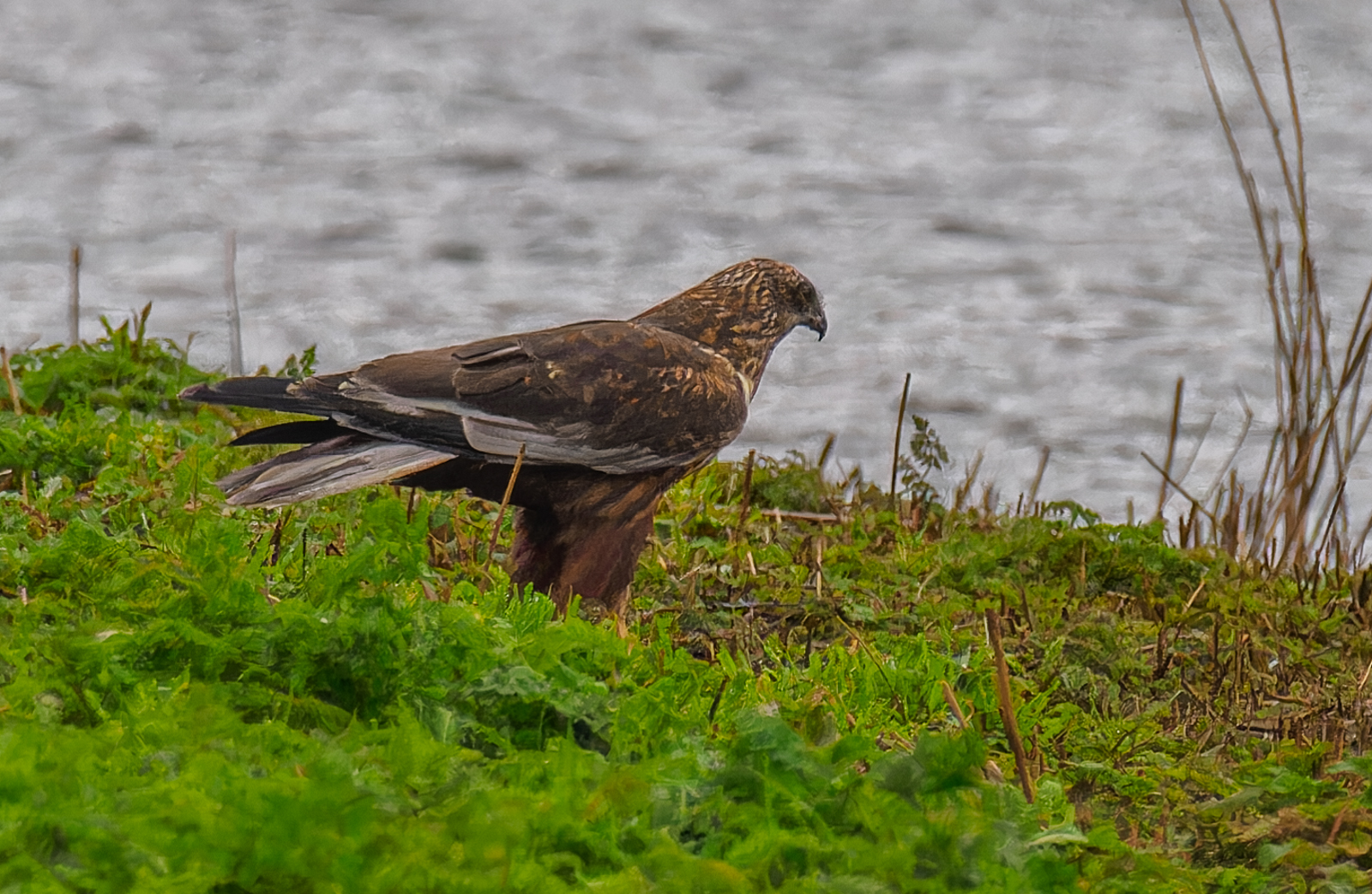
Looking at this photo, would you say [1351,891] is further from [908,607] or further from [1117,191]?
[1117,191]

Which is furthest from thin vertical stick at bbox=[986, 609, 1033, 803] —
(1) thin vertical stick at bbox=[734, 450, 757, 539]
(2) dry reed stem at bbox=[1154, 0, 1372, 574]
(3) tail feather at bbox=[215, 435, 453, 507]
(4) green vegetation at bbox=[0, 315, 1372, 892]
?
(2) dry reed stem at bbox=[1154, 0, 1372, 574]

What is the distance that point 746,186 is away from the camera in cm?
1583

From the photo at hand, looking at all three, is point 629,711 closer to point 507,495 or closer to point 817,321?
point 507,495

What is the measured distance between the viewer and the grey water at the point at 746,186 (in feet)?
40.4

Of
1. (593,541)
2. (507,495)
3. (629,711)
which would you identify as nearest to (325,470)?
(507,495)

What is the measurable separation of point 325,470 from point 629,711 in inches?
63.8

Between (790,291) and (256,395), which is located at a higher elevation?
(790,291)

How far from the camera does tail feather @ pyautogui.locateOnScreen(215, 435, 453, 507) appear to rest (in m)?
4.57

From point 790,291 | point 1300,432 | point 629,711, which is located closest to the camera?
point 629,711

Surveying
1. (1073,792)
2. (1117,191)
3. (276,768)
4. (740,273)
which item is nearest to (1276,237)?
(740,273)

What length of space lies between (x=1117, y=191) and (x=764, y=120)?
3.52 metres

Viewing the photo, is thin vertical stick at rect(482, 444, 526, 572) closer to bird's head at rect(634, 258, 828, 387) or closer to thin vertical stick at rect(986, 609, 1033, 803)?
bird's head at rect(634, 258, 828, 387)

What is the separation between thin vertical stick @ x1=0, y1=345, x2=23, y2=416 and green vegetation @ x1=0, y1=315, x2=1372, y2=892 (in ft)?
1.29

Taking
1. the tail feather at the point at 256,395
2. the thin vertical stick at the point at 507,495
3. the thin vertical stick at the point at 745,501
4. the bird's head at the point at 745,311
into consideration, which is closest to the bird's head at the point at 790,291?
the bird's head at the point at 745,311
